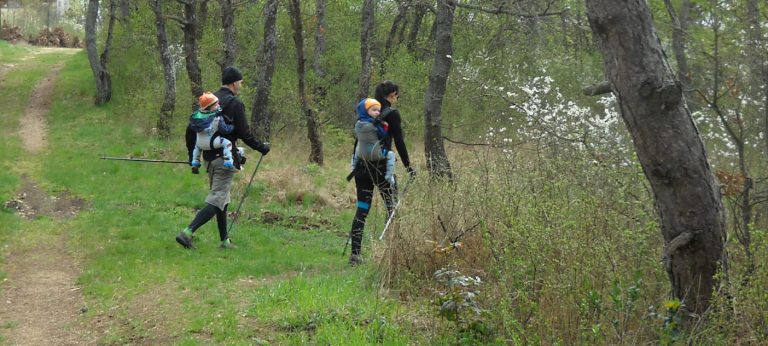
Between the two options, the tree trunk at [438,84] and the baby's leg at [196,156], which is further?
the tree trunk at [438,84]

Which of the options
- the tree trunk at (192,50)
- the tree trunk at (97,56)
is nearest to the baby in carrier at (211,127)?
the tree trunk at (192,50)

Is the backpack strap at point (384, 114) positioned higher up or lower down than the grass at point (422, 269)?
higher up

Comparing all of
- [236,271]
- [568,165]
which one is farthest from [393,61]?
[568,165]

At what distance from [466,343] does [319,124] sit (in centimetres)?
1418

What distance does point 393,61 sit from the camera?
23.0m

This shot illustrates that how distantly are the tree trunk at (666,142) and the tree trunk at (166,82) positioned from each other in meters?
15.3

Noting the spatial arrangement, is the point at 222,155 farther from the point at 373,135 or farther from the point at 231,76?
the point at 373,135

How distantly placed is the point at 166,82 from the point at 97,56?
223 inches

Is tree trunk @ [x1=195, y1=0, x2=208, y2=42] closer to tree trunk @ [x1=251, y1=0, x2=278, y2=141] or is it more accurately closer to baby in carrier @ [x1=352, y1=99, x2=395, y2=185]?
tree trunk @ [x1=251, y1=0, x2=278, y2=141]

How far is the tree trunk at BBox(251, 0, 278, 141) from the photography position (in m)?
18.0

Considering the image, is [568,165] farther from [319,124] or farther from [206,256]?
[319,124]

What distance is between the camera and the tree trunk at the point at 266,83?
1805 centimetres

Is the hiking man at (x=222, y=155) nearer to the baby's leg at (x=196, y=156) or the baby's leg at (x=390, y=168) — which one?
the baby's leg at (x=196, y=156)

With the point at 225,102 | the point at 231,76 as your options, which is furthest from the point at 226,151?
the point at 231,76
